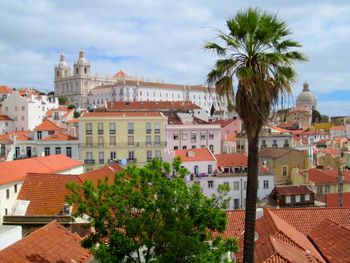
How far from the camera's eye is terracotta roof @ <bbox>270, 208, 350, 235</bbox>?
24.3m

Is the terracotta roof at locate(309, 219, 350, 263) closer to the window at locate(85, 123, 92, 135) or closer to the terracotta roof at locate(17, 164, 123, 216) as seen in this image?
the terracotta roof at locate(17, 164, 123, 216)

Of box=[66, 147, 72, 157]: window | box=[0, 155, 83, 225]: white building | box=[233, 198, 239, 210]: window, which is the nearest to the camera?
box=[0, 155, 83, 225]: white building

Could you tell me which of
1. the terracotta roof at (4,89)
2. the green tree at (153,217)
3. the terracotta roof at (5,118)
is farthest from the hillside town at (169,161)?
the terracotta roof at (4,89)

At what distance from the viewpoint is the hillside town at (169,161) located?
59.3ft

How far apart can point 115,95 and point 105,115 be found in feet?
425

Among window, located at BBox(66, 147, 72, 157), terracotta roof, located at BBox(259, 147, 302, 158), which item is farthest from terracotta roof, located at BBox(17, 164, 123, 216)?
terracotta roof, located at BBox(259, 147, 302, 158)

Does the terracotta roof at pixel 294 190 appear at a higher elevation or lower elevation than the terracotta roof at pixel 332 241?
lower

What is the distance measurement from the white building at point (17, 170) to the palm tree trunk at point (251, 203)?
924 inches

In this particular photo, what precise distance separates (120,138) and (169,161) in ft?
29.8

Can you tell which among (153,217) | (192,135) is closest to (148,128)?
(192,135)

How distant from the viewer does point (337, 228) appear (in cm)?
2095

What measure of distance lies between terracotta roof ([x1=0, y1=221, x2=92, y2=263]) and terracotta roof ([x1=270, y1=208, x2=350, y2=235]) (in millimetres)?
11788

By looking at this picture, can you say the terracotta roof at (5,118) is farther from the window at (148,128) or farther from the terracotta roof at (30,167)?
the terracotta roof at (30,167)

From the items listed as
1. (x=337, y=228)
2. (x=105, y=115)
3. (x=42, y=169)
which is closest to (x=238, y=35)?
(x=337, y=228)
